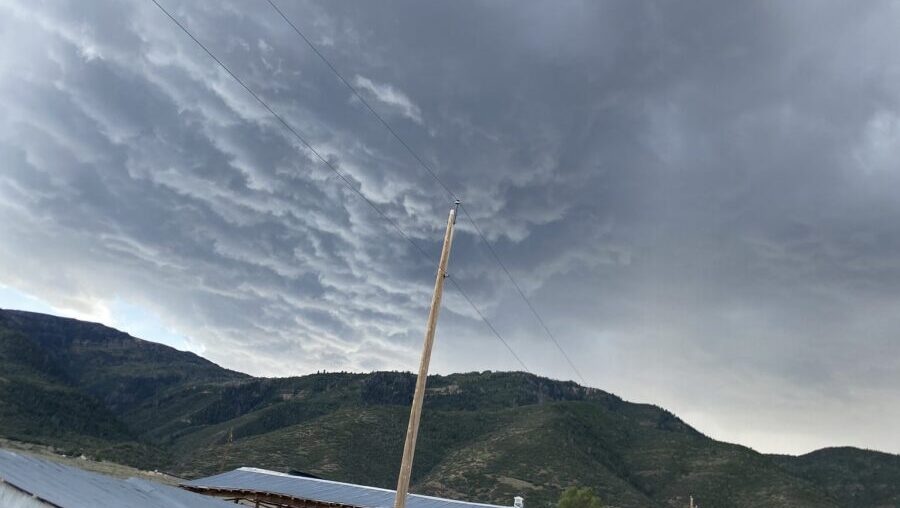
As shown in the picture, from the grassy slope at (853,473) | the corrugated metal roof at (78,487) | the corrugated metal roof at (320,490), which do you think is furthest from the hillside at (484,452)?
the corrugated metal roof at (78,487)

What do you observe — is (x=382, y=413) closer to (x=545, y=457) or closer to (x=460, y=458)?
(x=460, y=458)

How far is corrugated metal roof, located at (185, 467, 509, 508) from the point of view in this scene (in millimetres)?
37562

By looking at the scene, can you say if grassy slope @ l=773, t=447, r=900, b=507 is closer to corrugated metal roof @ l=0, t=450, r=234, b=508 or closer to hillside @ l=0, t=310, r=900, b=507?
hillside @ l=0, t=310, r=900, b=507

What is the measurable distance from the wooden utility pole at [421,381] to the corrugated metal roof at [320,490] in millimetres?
20658

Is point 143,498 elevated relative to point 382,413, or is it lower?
lower

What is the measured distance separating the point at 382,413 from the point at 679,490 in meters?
60.8

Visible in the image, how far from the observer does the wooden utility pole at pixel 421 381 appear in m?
16.6

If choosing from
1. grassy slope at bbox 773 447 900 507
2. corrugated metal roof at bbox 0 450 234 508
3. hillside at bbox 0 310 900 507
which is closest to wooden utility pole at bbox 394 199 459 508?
corrugated metal roof at bbox 0 450 234 508

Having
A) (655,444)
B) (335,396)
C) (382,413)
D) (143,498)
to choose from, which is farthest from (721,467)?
(143,498)

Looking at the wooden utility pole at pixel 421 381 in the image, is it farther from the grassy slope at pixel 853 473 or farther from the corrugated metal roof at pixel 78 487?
the grassy slope at pixel 853 473

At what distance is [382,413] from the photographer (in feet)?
468

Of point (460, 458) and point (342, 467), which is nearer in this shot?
point (342, 467)

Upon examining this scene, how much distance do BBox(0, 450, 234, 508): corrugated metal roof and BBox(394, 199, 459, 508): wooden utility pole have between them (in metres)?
6.49

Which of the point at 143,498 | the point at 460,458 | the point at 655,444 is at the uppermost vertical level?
the point at 655,444
